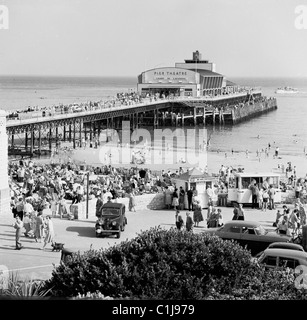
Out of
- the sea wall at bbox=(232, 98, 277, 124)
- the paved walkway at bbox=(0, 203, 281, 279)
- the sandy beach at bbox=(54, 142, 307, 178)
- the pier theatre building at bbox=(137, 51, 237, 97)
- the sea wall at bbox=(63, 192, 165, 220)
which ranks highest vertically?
the pier theatre building at bbox=(137, 51, 237, 97)

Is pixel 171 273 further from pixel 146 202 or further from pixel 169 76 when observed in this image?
pixel 169 76

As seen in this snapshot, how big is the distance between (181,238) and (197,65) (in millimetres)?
93804

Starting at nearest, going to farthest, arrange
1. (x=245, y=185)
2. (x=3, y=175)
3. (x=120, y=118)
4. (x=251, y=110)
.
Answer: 1. (x=3, y=175)
2. (x=245, y=185)
3. (x=120, y=118)
4. (x=251, y=110)

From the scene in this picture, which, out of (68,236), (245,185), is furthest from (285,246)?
(245,185)

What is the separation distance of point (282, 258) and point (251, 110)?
3183 inches

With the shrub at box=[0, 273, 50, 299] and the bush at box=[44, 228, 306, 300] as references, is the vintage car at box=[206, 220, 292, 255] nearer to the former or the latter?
the bush at box=[44, 228, 306, 300]

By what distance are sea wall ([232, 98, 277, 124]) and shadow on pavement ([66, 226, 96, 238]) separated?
214 ft

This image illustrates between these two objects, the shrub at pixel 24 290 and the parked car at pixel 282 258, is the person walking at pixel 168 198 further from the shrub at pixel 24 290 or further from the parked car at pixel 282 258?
the shrub at pixel 24 290

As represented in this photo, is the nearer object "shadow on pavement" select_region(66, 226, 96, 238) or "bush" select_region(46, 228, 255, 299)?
"bush" select_region(46, 228, 255, 299)

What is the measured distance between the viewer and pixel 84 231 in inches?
631
